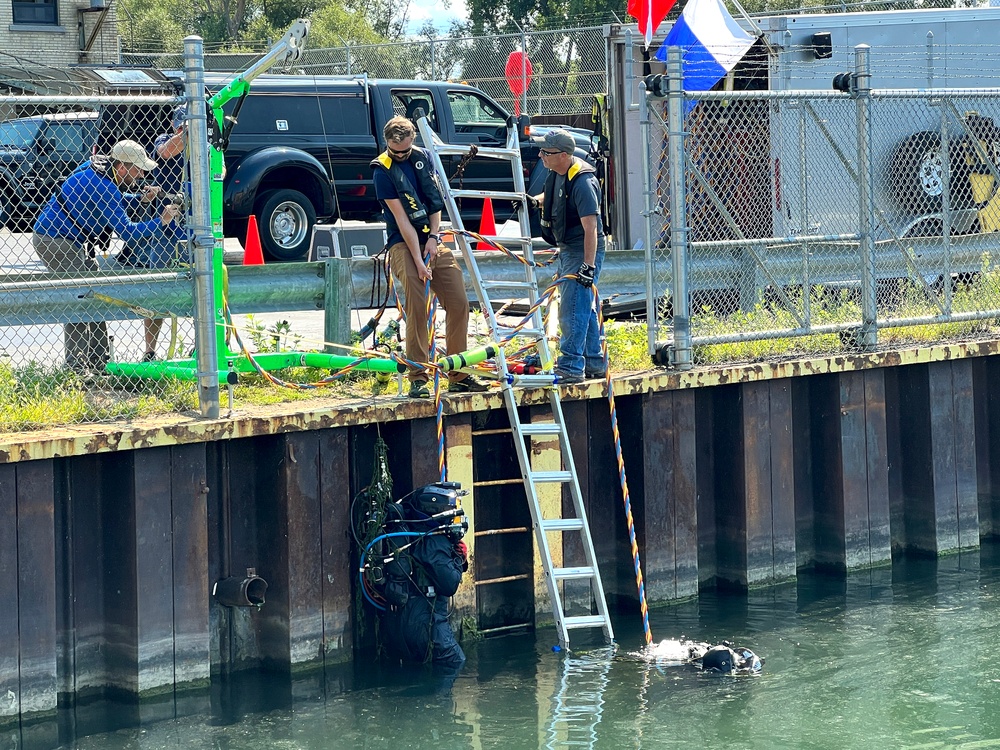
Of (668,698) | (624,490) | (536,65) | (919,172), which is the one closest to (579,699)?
(668,698)

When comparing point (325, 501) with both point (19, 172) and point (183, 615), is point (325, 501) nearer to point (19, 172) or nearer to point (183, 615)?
point (183, 615)

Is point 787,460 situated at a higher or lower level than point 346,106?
lower

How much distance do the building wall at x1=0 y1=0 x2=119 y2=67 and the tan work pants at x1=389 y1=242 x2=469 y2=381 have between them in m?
27.1

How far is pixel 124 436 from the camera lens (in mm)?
7047

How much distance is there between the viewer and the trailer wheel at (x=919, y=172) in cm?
1280

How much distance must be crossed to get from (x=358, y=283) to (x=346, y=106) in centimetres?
768

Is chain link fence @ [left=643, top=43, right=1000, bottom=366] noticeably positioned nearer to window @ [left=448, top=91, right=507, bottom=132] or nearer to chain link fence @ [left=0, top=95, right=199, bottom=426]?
chain link fence @ [left=0, top=95, right=199, bottom=426]

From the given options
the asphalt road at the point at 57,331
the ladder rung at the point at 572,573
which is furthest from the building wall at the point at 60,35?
the ladder rung at the point at 572,573

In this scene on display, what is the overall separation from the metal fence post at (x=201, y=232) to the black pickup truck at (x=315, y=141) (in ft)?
24.4

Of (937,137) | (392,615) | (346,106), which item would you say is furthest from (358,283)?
(346,106)

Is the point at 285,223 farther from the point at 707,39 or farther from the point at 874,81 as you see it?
the point at 874,81

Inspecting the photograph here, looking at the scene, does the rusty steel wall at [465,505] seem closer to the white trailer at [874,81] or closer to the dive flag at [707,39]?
the white trailer at [874,81]

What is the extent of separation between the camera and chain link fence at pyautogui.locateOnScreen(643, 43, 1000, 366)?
9.18m

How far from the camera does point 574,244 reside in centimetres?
887
